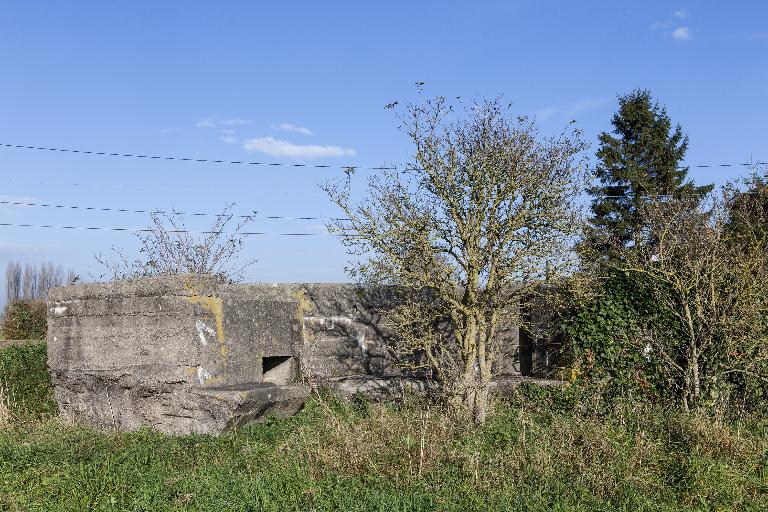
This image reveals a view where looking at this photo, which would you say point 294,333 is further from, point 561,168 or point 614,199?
point 614,199

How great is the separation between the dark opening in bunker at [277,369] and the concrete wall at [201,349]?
1 centimetres

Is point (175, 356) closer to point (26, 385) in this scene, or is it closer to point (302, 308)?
point (302, 308)

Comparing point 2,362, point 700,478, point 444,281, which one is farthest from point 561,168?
point 2,362

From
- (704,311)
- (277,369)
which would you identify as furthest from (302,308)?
(704,311)

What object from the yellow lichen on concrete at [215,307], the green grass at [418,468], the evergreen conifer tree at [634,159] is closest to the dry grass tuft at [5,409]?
the green grass at [418,468]

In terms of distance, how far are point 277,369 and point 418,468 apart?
172 inches

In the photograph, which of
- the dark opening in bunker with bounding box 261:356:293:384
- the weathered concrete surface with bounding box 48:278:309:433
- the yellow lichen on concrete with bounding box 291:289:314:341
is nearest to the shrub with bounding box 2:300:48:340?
the weathered concrete surface with bounding box 48:278:309:433

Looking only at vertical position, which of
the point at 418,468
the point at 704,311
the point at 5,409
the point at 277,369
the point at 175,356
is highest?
the point at 704,311

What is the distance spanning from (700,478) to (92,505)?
17.3 ft

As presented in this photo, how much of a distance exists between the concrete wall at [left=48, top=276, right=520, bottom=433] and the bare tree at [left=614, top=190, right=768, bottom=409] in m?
2.20

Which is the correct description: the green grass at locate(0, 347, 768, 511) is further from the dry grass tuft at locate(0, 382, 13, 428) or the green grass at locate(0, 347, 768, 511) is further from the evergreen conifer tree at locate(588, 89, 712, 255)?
the evergreen conifer tree at locate(588, 89, 712, 255)

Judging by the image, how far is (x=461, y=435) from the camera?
7570 mm

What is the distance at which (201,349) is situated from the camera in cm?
919

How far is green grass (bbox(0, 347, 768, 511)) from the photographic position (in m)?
Answer: 5.91
